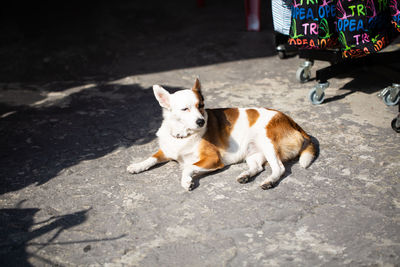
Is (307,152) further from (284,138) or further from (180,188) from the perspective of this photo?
(180,188)

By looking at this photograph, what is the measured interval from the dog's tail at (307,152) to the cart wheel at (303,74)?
1.53m

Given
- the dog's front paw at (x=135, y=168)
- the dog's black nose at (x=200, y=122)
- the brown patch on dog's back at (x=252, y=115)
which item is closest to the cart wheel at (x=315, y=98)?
the brown patch on dog's back at (x=252, y=115)

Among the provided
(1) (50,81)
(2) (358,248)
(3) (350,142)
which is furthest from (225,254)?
(1) (50,81)

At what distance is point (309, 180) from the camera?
10.0 ft

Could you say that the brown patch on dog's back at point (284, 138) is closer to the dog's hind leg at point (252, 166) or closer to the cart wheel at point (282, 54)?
the dog's hind leg at point (252, 166)

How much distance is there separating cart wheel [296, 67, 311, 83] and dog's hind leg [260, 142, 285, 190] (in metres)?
1.78

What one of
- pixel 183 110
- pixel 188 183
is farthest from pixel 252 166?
pixel 183 110

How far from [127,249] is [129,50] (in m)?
4.16

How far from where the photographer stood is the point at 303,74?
4727mm

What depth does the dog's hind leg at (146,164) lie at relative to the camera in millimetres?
3242

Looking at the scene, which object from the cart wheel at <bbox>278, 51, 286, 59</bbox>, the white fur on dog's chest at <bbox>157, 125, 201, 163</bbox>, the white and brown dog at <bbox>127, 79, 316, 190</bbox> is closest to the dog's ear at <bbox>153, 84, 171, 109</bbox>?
the white and brown dog at <bbox>127, 79, 316, 190</bbox>

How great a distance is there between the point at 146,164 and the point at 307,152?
1.24 metres

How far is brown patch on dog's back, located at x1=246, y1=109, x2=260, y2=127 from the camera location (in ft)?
10.8

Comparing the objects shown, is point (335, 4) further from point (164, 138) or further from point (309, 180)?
point (164, 138)
